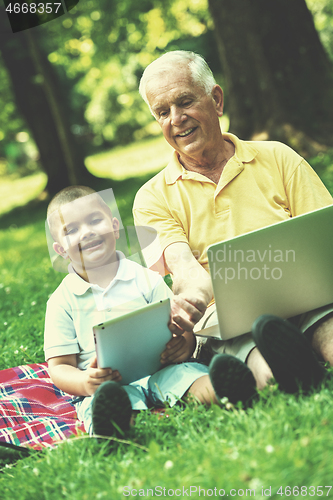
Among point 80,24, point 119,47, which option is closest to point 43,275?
point 80,24

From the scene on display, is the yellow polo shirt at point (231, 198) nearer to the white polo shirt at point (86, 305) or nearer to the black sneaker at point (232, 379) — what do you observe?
the white polo shirt at point (86, 305)

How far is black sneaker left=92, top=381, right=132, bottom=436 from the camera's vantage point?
199 centimetres

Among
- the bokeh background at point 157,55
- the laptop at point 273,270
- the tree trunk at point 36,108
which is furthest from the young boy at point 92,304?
the tree trunk at point 36,108

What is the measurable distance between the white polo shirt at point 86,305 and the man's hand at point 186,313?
0.32 m

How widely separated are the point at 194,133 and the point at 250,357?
1.25 meters

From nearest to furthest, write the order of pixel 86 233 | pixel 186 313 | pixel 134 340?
1. pixel 134 340
2. pixel 186 313
3. pixel 86 233

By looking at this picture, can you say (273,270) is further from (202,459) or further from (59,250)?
(59,250)

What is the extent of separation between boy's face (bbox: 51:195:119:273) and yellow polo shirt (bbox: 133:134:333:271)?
0.86ft

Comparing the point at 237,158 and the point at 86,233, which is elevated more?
the point at 237,158

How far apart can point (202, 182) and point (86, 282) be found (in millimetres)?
829

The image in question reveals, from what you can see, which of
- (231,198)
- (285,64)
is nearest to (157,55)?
(285,64)

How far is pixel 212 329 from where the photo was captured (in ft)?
7.71

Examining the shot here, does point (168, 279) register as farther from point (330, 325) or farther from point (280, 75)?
point (280, 75)

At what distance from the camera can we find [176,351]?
2.41m
